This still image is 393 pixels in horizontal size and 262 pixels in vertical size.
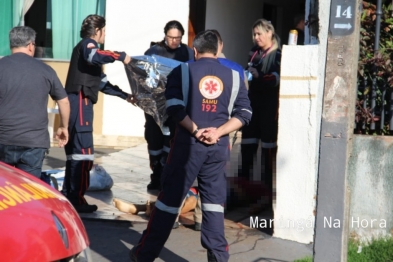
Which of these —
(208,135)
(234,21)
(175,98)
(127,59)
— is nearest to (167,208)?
(208,135)

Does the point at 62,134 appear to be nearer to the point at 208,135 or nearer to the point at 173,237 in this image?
the point at 173,237

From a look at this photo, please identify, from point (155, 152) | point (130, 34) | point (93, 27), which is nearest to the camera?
point (93, 27)

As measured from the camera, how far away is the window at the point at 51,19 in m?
12.5

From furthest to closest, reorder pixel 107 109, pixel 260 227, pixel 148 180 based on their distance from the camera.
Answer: pixel 107 109 → pixel 148 180 → pixel 260 227

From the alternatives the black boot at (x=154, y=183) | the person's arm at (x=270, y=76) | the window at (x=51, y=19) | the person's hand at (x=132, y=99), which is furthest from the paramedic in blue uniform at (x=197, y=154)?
the window at (x=51, y=19)

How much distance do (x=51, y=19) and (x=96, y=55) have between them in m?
6.10

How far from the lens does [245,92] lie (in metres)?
5.49

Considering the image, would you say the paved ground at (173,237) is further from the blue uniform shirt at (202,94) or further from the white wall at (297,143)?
the blue uniform shirt at (202,94)

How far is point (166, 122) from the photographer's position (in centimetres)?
772

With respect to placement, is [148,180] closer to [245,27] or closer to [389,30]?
[389,30]

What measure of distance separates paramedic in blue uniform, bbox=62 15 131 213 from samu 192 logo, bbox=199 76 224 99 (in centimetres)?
195

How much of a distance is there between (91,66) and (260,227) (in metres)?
2.31

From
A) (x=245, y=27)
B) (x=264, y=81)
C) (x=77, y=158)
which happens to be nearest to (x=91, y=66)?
(x=77, y=158)

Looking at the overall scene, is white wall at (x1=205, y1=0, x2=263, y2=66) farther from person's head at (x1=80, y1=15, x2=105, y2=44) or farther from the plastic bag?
person's head at (x1=80, y1=15, x2=105, y2=44)
